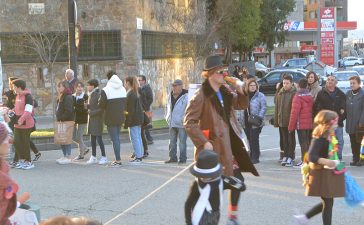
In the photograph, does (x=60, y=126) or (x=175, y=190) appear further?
(x=60, y=126)

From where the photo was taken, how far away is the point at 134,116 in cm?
1102

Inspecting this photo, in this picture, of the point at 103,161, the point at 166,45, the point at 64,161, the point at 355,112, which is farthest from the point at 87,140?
the point at 166,45

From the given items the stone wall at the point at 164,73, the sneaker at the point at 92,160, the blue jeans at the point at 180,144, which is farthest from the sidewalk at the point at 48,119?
the blue jeans at the point at 180,144

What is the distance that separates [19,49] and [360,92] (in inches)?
556

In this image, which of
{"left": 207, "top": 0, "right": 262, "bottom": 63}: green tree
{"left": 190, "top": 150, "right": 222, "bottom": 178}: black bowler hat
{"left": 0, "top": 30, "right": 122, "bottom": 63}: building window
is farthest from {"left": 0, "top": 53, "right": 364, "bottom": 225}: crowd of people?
{"left": 207, "top": 0, "right": 262, "bottom": 63}: green tree

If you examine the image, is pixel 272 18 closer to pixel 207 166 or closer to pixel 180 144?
pixel 180 144

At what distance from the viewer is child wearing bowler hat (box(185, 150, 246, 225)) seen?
5172 mm

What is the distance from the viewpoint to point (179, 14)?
1005 inches

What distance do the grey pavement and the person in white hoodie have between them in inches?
24.2

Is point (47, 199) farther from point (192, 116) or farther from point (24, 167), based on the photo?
point (192, 116)

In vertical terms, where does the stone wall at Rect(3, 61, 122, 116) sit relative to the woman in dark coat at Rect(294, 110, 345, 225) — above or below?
above

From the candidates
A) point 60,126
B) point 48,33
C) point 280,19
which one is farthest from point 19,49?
point 280,19

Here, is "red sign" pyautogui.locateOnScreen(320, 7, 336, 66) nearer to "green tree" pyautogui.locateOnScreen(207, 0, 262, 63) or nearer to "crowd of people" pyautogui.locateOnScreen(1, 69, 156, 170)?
"green tree" pyautogui.locateOnScreen(207, 0, 262, 63)

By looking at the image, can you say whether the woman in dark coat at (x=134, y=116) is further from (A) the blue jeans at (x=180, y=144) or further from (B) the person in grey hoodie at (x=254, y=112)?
(B) the person in grey hoodie at (x=254, y=112)
